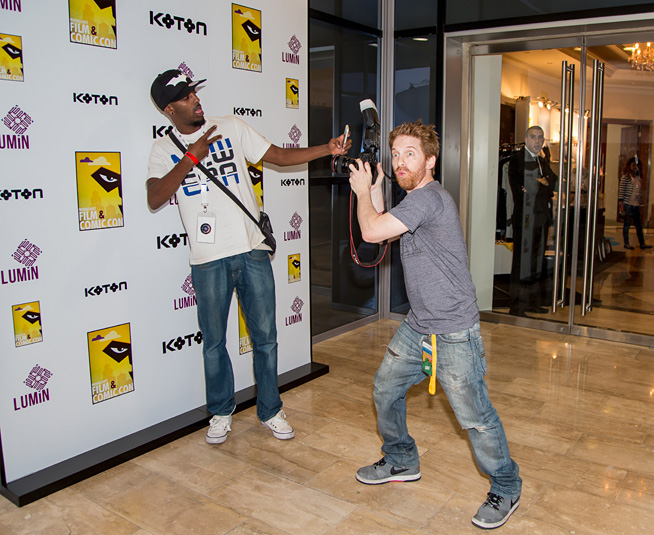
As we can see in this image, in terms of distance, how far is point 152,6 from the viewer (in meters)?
3.34

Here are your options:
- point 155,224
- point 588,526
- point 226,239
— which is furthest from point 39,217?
point 588,526

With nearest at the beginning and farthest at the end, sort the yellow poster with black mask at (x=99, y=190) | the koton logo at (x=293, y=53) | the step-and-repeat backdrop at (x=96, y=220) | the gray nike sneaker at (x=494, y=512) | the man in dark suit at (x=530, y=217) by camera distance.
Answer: the gray nike sneaker at (x=494, y=512), the step-and-repeat backdrop at (x=96, y=220), the yellow poster with black mask at (x=99, y=190), the koton logo at (x=293, y=53), the man in dark suit at (x=530, y=217)

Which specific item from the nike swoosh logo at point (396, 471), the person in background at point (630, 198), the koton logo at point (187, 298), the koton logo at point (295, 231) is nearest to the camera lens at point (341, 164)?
the koton logo at point (187, 298)

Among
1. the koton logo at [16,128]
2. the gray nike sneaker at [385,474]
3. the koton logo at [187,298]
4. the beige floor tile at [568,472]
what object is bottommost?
the beige floor tile at [568,472]

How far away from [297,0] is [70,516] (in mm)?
3406

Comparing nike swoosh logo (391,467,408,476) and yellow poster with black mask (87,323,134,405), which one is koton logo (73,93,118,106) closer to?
yellow poster with black mask (87,323,134,405)

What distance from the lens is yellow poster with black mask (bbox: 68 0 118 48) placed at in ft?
9.87

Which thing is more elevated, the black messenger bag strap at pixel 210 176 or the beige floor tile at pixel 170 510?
the black messenger bag strap at pixel 210 176

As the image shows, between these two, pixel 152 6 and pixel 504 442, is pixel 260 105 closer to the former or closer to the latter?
pixel 152 6

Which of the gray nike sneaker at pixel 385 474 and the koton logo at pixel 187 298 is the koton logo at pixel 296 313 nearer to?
the koton logo at pixel 187 298

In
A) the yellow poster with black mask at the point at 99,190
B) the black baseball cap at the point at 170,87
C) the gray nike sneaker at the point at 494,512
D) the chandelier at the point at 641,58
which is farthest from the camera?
the chandelier at the point at 641,58

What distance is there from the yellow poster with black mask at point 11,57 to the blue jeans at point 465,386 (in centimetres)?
207

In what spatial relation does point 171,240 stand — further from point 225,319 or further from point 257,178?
point 257,178

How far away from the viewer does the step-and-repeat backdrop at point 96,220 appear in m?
2.89
